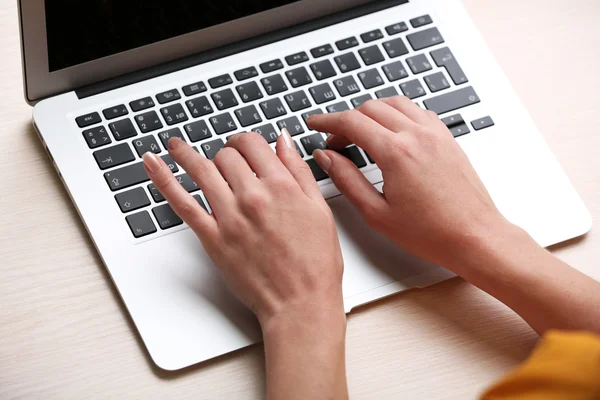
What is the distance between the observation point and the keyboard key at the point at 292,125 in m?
0.71

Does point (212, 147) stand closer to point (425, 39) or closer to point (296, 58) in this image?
point (296, 58)

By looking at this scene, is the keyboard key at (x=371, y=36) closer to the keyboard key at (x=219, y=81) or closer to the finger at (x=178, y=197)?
the keyboard key at (x=219, y=81)

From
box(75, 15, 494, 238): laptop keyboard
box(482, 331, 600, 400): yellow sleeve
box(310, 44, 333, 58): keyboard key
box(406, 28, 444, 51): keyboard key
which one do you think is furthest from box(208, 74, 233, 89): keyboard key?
box(482, 331, 600, 400): yellow sleeve

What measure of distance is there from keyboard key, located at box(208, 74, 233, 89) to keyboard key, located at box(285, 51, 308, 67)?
0.23 feet

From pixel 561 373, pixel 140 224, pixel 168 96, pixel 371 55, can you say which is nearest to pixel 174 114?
pixel 168 96

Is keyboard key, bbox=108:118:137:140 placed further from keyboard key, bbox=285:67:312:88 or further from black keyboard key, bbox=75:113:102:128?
keyboard key, bbox=285:67:312:88

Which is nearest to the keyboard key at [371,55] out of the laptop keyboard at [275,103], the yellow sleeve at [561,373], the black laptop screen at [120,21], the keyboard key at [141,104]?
the laptop keyboard at [275,103]

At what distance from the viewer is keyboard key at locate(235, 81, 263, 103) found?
725 millimetres

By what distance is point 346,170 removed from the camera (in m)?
0.67

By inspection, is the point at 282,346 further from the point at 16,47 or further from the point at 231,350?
the point at 16,47

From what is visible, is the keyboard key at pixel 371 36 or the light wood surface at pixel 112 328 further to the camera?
the keyboard key at pixel 371 36

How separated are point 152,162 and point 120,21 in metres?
0.14

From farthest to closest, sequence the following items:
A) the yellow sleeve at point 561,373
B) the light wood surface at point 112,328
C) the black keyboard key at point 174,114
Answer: the black keyboard key at point 174,114 < the light wood surface at point 112,328 < the yellow sleeve at point 561,373

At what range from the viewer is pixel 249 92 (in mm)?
728
